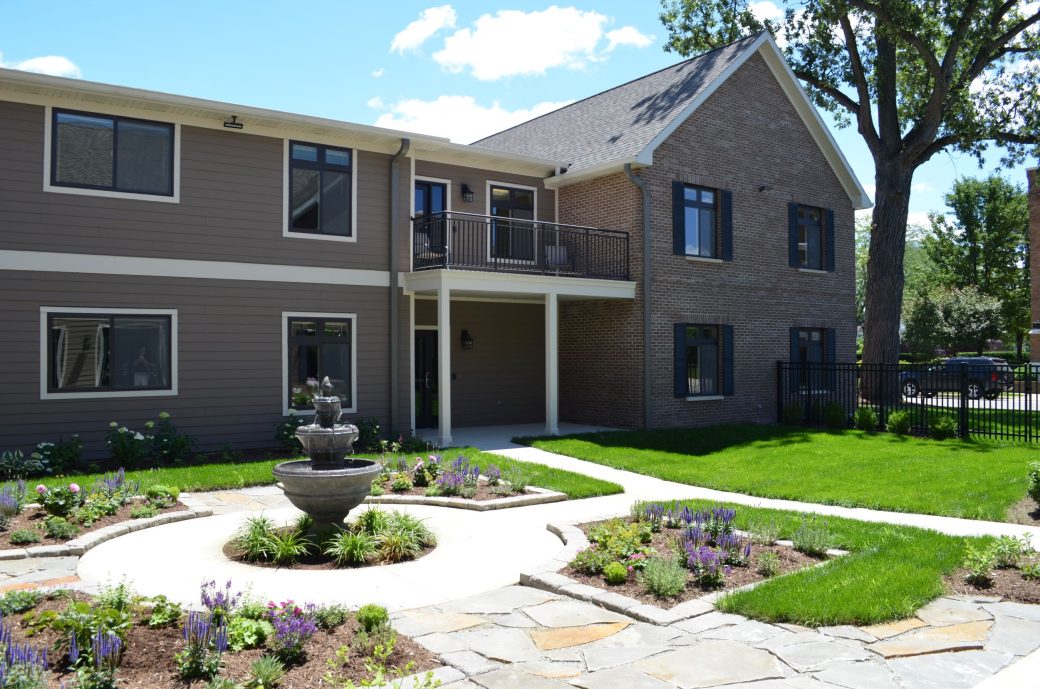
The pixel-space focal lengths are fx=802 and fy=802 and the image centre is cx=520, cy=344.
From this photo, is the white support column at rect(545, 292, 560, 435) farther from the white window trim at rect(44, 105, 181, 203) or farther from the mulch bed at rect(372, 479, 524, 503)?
the white window trim at rect(44, 105, 181, 203)

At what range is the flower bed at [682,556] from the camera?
20.1ft

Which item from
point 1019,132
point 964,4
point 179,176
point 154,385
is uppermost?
point 964,4

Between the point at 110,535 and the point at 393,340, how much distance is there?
25.8 feet

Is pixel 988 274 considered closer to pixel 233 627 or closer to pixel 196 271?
pixel 196 271

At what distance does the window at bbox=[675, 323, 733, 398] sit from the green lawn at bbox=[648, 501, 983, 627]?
9.82 metres

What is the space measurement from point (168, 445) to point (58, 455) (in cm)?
152

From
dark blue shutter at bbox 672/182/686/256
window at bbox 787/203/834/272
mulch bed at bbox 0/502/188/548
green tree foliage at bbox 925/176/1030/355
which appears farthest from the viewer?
green tree foliage at bbox 925/176/1030/355

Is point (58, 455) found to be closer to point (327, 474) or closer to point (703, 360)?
point (327, 474)

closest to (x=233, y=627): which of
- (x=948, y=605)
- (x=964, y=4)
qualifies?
(x=948, y=605)

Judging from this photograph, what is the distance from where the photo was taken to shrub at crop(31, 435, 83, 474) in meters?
11.6

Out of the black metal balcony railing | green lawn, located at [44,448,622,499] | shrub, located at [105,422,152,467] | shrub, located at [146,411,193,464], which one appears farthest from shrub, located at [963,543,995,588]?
shrub, located at [105,422,152,467]

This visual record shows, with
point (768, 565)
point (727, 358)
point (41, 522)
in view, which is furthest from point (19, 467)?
point (727, 358)

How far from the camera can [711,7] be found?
977 inches

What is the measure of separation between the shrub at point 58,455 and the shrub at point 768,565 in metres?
9.96
